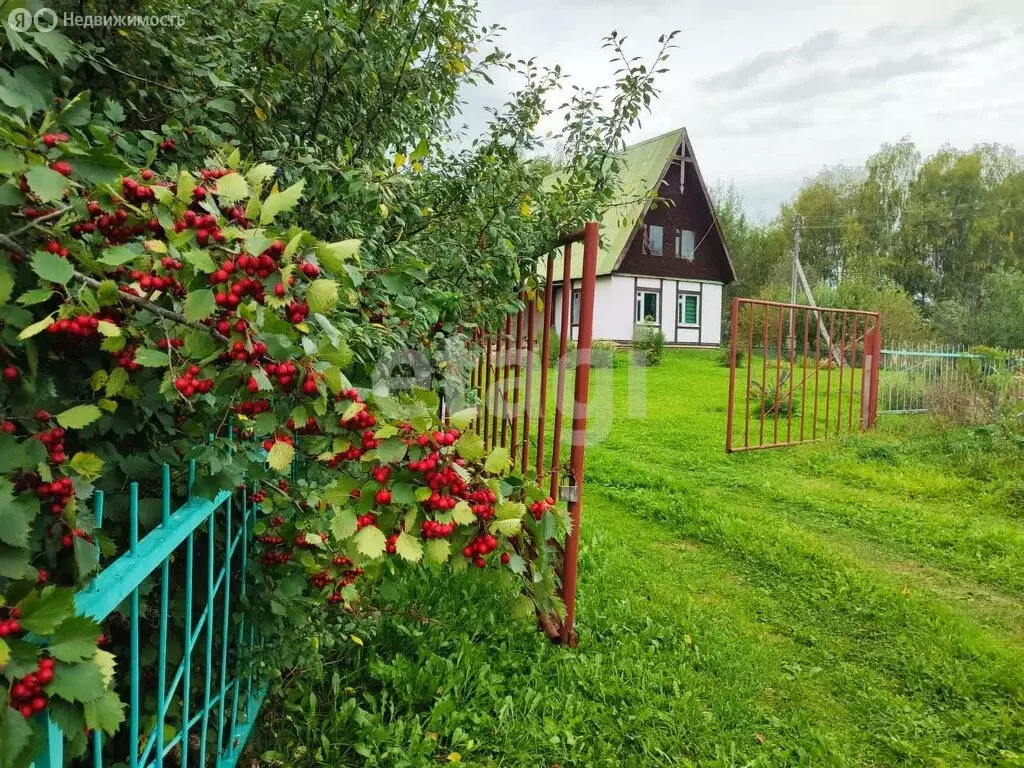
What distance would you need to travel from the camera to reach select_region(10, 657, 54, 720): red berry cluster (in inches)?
25.3

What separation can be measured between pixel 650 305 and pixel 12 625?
72.3 feet

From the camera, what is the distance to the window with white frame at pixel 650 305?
21.5 m

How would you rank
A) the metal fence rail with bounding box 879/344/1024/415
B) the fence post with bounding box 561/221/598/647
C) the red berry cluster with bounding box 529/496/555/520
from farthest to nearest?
1. the metal fence rail with bounding box 879/344/1024/415
2. the fence post with bounding box 561/221/598/647
3. the red berry cluster with bounding box 529/496/555/520

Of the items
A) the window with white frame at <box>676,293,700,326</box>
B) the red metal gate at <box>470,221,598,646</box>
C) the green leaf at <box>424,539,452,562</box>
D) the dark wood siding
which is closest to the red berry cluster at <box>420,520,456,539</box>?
the green leaf at <box>424,539,452,562</box>

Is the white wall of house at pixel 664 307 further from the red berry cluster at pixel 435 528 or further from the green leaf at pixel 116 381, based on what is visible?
the green leaf at pixel 116 381

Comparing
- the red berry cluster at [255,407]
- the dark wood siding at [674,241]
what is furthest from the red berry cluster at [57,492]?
the dark wood siding at [674,241]

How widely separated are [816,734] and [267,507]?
2091 mm

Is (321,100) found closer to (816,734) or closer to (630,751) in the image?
(630,751)

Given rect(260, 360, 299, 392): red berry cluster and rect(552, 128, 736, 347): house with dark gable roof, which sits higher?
rect(552, 128, 736, 347): house with dark gable roof

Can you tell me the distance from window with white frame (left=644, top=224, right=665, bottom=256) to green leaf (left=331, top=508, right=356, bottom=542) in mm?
21343

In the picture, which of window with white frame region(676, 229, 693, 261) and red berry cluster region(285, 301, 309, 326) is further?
window with white frame region(676, 229, 693, 261)

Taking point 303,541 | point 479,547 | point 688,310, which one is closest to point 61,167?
point 479,547

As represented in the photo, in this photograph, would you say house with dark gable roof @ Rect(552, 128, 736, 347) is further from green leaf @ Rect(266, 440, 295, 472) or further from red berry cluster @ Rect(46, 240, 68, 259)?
red berry cluster @ Rect(46, 240, 68, 259)

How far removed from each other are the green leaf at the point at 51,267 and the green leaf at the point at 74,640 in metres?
0.40
